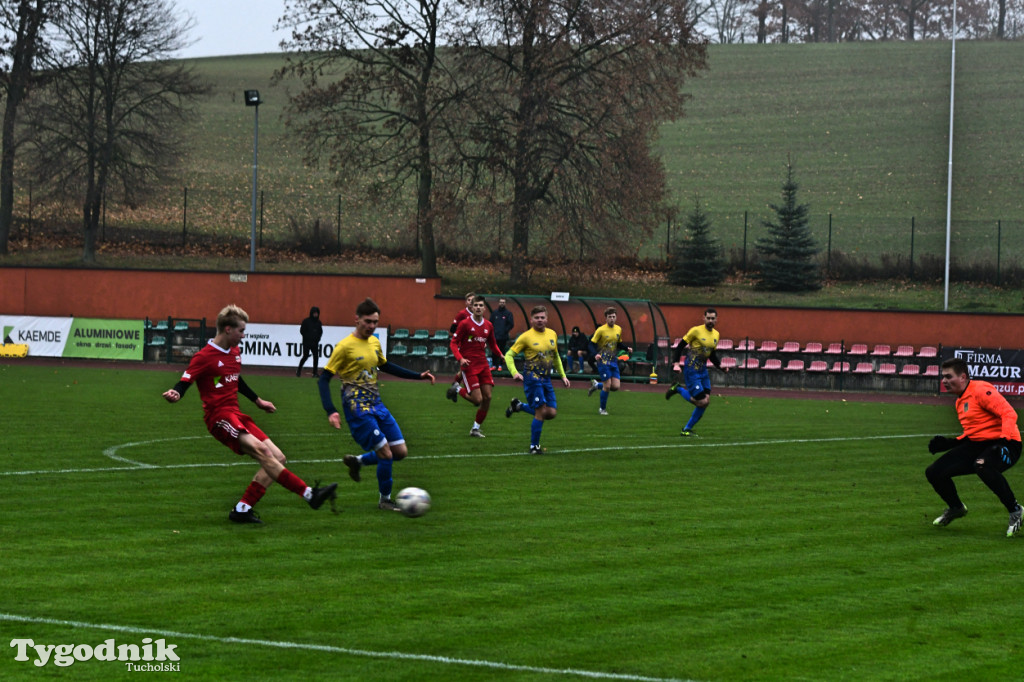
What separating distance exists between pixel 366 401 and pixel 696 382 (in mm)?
10120

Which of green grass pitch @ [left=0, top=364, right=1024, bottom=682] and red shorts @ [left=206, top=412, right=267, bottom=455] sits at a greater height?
red shorts @ [left=206, top=412, right=267, bottom=455]

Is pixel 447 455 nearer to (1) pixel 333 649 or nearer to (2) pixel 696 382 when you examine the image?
(2) pixel 696 382

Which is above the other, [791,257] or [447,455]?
[791,257]

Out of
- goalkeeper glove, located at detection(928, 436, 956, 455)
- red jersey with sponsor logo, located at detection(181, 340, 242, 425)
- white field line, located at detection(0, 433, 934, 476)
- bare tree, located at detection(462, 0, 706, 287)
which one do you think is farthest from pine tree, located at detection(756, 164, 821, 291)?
red jersey with sponsor logo, located at detection(181, 340, 242, 425)

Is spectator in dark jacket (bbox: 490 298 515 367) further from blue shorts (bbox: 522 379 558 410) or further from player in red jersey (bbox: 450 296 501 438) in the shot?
blue shorts (bbox: 522 379 558 410)

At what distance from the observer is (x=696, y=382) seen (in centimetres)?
2128

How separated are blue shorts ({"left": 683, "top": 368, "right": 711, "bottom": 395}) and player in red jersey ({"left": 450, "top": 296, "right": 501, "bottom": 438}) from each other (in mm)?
3680

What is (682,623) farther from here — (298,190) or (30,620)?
(298,190)

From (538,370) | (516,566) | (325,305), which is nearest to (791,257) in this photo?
(325,305)

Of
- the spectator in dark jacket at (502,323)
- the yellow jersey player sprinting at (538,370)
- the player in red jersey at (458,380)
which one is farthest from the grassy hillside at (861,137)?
the yellow jersey player sprinting at (538,370)

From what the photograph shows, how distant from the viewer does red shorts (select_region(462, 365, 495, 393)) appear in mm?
19442

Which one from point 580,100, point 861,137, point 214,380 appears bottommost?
point 214,380

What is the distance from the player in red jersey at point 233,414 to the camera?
35.8ft

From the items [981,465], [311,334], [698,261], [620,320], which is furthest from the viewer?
[698,261]
